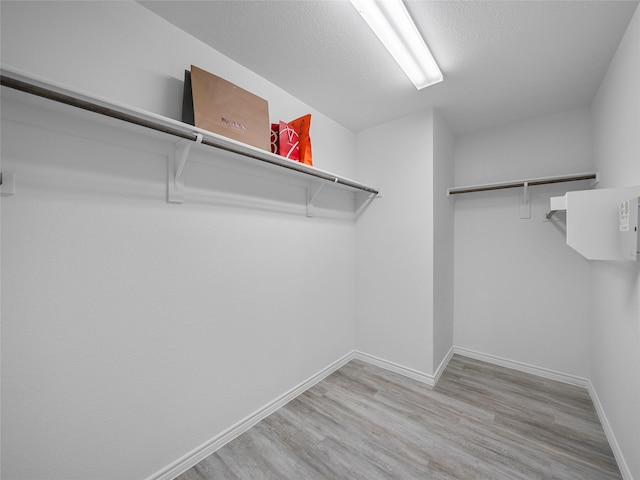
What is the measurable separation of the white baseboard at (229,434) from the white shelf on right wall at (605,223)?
2.07 m

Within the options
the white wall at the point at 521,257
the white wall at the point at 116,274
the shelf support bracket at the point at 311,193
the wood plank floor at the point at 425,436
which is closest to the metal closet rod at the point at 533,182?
the white wall at the point at 521,257

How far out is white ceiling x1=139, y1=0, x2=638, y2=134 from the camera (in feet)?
4.41

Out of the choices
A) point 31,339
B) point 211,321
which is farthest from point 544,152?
point 31,339

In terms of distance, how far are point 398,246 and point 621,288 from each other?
4.66 feet

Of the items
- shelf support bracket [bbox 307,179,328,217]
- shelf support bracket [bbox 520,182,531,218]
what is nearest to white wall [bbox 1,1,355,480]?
shelf support bracket [bbox 307,179,328,217]

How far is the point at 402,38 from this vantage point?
1.49m

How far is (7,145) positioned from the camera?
38.0 inches

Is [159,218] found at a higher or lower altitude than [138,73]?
lower

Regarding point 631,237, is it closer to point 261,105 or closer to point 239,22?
point 261,105

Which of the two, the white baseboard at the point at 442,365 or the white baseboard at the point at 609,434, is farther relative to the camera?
the white baseboard at the point at 442,365

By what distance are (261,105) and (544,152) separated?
8.60ft

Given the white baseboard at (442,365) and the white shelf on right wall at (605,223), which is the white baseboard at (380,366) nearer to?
the white baseboard at (442,365)

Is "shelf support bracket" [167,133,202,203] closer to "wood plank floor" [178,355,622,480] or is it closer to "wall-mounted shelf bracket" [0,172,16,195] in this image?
"wall-mounted shelf bracket" [0,172,16,195]

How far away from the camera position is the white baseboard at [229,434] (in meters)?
1.40
